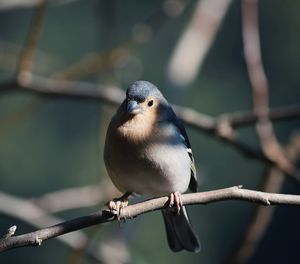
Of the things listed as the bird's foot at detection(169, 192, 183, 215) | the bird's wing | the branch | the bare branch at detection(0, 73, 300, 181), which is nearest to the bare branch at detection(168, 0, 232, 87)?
the bare branch at detection(0, 73, 300, 181)

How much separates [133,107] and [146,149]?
225 mm

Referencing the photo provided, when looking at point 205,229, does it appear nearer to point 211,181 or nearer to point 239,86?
point 211,181

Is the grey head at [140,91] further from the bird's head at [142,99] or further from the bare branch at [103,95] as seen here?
the bare branch at [103,95]

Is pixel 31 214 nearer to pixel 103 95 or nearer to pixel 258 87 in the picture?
pixel 103 95

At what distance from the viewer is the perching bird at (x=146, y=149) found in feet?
12.0

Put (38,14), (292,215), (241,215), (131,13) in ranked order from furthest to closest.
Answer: (131,13) → (241,215) → (292,215) → (38,14)

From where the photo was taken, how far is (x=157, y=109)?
3.87m

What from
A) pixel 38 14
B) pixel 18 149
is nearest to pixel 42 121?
pixel 18 149

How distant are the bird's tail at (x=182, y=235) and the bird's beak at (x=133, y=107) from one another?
68cm

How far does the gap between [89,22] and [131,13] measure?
1.82 m

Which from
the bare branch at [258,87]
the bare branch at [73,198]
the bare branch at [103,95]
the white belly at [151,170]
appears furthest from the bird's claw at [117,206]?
the bare branch at [73,198]

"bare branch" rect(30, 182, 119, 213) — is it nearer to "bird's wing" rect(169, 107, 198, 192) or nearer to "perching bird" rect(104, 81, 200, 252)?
"bird's wing" rect(169, 107, 198, 192)

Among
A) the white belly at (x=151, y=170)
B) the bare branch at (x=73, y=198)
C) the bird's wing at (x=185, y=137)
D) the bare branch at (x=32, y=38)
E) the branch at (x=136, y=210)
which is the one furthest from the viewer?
the bare branch at (x=73, y=198)

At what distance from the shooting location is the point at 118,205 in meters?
3.35
